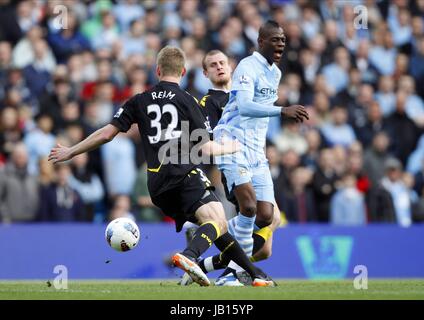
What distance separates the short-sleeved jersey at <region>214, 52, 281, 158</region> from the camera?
11.5 metres

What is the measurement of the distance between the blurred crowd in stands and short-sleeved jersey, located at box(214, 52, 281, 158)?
15.4ft

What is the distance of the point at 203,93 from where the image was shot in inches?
724

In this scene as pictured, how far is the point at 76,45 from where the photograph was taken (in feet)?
62.0

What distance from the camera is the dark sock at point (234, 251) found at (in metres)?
10.7

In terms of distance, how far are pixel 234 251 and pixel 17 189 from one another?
647 centimetres

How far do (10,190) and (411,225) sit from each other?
6776 mm

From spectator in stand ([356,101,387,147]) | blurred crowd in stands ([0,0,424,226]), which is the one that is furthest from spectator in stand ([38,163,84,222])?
spectator in stand ([356,101,387,147])

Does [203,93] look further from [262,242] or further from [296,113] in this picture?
[296,113]

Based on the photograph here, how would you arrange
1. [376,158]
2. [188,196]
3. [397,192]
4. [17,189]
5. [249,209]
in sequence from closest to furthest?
[188,196] < [249,209] < [17,189] < [397,192] < [376,158]

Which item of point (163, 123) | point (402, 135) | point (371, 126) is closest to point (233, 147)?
point (163, 123)

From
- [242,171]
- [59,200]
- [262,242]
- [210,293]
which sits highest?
[242,171]

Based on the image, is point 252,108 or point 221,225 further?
point 252,108
